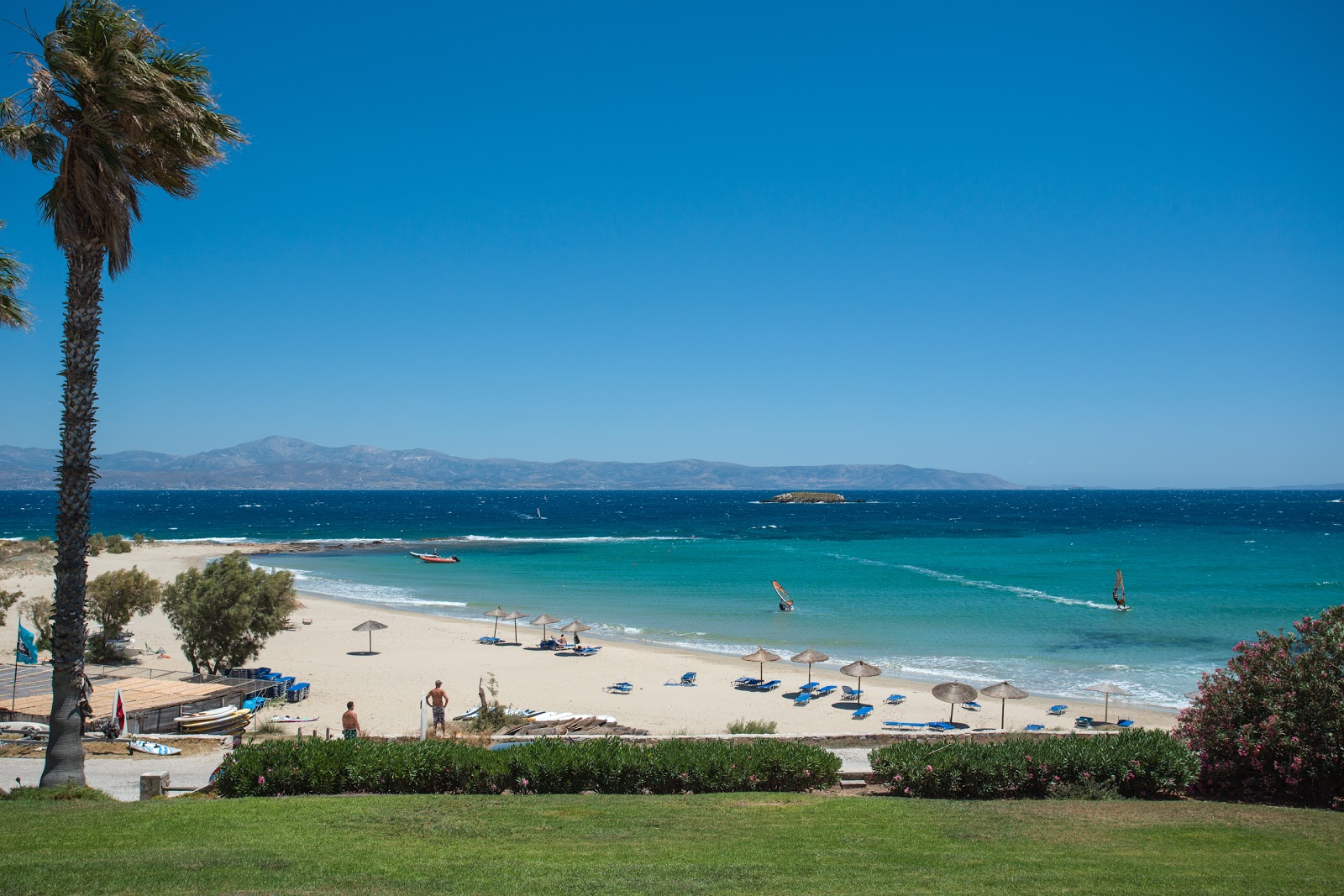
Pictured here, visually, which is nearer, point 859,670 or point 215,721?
point 215,721

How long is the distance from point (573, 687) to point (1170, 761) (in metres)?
16.9

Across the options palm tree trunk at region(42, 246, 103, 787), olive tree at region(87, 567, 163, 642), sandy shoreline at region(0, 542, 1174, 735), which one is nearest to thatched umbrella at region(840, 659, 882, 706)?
sandy shoreline at region(0, 542, 1174, 735)

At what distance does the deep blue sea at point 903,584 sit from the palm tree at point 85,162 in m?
22.9

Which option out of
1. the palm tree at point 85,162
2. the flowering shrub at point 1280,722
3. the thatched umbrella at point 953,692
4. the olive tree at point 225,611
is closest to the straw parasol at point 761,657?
the thatched umbrella at point 953,692

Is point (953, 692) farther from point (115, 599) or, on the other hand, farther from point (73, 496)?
point (115, 599)

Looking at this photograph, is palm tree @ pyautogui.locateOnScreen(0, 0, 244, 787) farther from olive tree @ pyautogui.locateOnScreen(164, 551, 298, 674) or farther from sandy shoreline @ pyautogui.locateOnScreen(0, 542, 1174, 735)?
olive tree @ pyautogui.locateOnScreen(164, 551, 298, 674)

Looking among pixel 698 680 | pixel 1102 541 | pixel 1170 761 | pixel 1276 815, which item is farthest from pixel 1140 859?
pixel 1102 541

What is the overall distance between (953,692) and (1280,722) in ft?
32.2

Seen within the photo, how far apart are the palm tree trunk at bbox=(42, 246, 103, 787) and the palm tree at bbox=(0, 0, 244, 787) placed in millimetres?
13

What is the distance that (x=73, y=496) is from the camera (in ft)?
34.5

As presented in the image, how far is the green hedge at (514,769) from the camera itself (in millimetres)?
10812

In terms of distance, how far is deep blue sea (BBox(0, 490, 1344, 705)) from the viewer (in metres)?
30.9

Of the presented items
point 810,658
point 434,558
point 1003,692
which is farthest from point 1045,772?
point 434,558

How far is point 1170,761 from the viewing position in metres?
11.0
